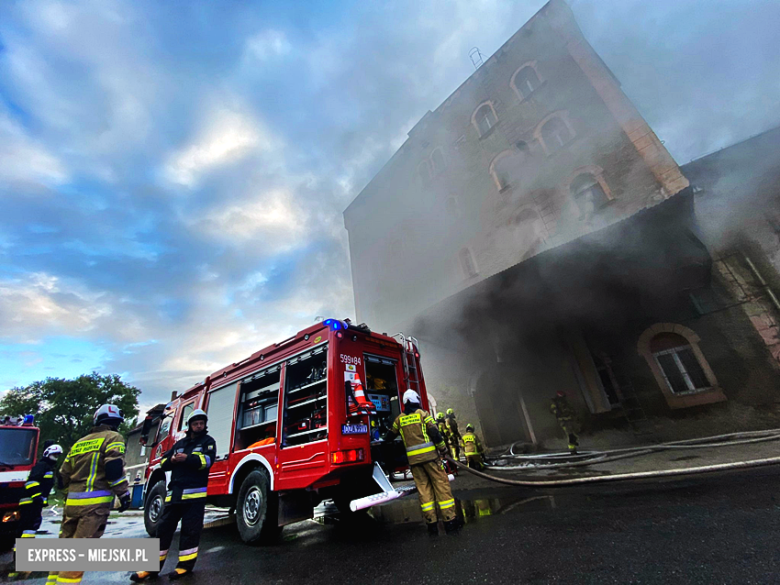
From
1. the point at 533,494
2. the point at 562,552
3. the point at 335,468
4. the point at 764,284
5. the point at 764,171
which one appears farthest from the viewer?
the point at 764,171

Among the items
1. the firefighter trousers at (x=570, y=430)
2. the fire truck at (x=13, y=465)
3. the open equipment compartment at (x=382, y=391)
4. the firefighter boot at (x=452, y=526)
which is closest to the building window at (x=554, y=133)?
the firefighter trousers at (x=570, y=430)

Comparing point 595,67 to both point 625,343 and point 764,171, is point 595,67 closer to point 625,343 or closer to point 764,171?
point 764,171

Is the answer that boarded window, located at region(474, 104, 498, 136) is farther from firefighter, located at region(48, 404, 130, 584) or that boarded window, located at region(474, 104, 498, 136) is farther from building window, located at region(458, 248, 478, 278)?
firefighter, located at region(48, 404, 130, 584)

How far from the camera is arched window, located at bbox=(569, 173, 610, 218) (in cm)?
985

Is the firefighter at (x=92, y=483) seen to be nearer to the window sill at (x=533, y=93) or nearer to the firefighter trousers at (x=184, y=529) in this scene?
the firefighter trousers at (x=184, y=529)

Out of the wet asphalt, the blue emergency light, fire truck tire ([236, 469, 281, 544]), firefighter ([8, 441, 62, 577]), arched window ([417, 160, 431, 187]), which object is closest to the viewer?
the wet asphalt

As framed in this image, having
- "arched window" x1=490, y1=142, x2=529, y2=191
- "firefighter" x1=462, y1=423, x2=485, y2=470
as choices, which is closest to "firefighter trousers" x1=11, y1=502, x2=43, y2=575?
"firefighter" x1=462, y1=423, x2=485, y2=470

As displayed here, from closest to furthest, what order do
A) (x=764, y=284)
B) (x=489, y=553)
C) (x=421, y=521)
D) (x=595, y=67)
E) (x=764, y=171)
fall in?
(x=489, y=553), (x=421, y=521), (x=764, y=284), (x=764, y=171), (x=595, y=67)

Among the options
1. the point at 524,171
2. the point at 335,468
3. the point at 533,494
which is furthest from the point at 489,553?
the point at 524,171

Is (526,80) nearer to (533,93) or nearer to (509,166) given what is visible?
(533,93)

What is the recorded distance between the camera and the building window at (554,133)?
11031 mm

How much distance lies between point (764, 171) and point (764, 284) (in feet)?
9.30

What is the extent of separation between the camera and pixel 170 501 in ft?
10.3

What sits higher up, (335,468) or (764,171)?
(764,171)
